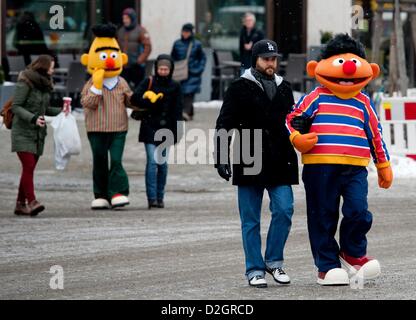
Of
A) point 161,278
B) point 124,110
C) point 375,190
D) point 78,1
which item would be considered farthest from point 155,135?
point 78,1

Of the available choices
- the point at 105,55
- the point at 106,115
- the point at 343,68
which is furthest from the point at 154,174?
the point at 343,68

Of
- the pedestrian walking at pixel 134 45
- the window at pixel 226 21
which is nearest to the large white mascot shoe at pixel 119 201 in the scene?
the pedestrian walking at pixel 134 45

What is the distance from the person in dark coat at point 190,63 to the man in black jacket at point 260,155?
13.1 meters

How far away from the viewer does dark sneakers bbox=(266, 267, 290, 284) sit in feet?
34.1

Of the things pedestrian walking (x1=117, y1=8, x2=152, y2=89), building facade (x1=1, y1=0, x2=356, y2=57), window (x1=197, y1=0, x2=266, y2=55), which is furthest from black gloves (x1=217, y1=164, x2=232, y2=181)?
window (x1=197, y1=0, x2=266, y2=55)

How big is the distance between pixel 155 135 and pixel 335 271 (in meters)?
5.53

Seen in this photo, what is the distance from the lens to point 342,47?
10422 mm

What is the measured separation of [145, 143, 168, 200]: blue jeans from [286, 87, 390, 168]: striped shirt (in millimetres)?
5365

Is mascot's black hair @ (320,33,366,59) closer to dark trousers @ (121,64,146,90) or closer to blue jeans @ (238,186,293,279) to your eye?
blue jeans @ (238,186,293,279)

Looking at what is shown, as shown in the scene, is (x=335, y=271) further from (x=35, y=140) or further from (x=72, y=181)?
(x=72, y=181)

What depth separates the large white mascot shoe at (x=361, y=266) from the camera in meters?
10.3

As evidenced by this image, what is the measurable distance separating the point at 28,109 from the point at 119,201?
4.58 ft

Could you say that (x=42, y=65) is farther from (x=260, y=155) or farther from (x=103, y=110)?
(x=260, y=155)

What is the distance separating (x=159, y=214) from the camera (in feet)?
49.3
